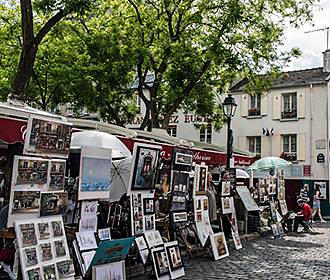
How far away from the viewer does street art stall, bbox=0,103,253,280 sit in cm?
614

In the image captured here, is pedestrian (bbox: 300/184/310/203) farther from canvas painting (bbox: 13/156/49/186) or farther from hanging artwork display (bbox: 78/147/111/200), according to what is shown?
canvas painting (bbox: 13/156/49/186)

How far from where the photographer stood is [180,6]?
57.8 feet

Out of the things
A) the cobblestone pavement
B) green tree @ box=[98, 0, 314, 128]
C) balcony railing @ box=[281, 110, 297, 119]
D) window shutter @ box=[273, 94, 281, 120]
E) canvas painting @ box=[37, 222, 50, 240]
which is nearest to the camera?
canvas painting @ box=[37, 222, 50, 240]

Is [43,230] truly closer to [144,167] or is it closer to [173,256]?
[144,167]

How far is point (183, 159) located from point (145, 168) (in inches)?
57.9

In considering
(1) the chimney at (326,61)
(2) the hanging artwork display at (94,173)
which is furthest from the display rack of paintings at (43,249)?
(1) the chimney at (326,61)

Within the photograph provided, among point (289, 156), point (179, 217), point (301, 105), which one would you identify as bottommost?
point (179, 217)

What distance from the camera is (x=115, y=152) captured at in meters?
9.74

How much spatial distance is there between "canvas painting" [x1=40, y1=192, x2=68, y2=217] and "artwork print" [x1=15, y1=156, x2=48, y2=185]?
0.77 feet

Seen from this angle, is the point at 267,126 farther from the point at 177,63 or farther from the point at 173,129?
the point at 177,63

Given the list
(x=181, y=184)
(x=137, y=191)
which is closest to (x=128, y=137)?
(x=181, y=184)

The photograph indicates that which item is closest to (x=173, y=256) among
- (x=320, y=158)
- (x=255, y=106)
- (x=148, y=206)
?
(x=148, y=206)

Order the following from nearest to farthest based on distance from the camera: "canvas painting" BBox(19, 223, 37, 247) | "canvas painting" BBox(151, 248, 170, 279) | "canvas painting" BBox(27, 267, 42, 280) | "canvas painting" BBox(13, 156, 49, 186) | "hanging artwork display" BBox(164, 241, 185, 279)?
1. "canvas painting" BBox(27, 267, 42, 280)
2. "canvas painting" BBox(19, 223, 37, 247)
3. "canvas painting" BBox(13, 156, 49, 186)
4. "canvas painting" BBox(151, 248, 170, 279)
5. "hanging artwork display" BBox(164, 241, 185, 279)

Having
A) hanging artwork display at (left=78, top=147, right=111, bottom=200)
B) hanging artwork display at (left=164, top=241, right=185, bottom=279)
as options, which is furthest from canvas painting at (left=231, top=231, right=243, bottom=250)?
hanging artwork display at (left=78, top=147, right=111, bottom=200)
